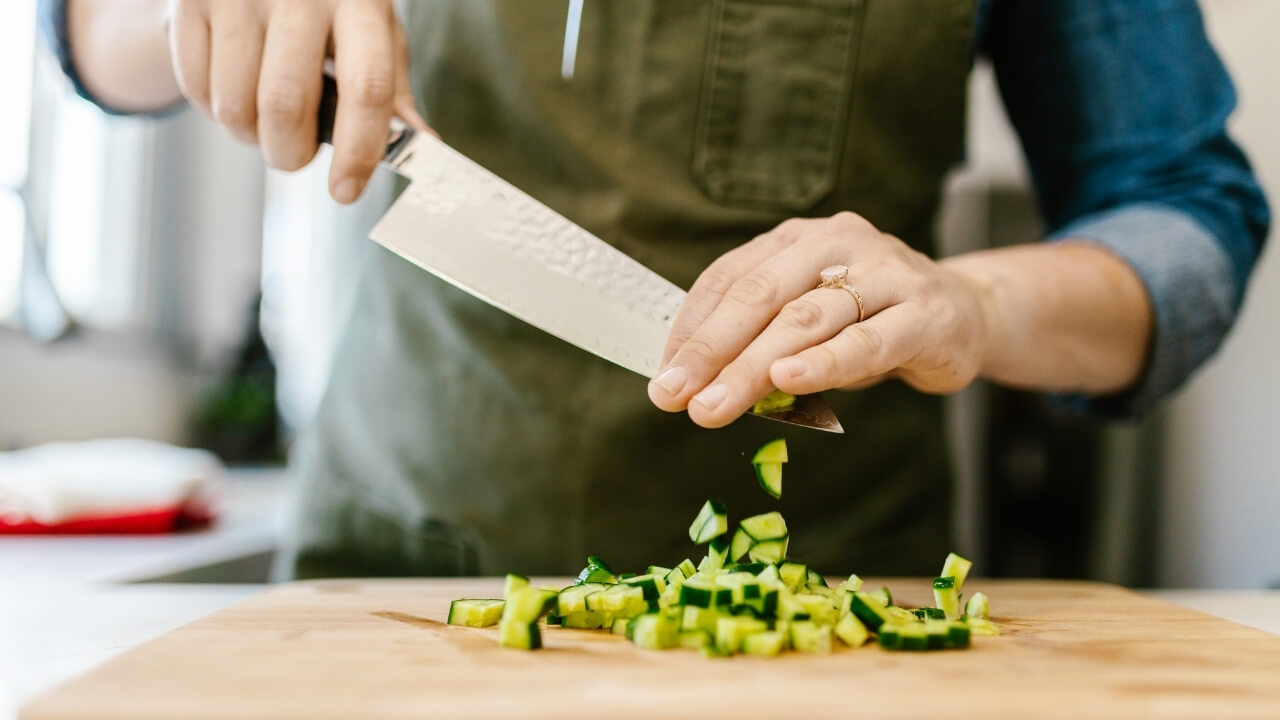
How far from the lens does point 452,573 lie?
1251mm

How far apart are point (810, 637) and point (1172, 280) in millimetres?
740

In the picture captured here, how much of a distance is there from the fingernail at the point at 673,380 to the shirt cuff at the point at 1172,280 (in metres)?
0.66

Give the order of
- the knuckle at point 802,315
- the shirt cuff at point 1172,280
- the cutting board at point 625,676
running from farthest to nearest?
the shirt cuff at point 1172,280, the knuckle at point 802,315, the cutting board at point 625,676

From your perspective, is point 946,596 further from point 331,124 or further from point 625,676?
point 331,124

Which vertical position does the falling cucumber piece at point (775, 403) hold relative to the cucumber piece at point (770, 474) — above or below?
above

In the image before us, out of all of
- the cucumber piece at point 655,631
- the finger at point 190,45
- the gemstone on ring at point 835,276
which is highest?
the finger at point 190,45

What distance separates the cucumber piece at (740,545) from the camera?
0.94 metres

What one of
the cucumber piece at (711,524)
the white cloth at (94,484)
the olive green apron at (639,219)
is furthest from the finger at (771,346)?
the white cloth at (94,484)

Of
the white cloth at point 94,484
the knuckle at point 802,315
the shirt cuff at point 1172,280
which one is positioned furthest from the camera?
the white cloth at point 94,484

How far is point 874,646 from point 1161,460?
4.85ft

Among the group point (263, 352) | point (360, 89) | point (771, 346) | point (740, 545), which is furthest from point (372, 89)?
point (263, 352)

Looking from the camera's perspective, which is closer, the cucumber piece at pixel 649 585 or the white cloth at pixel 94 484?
the cucumber piece at pixel 649 585

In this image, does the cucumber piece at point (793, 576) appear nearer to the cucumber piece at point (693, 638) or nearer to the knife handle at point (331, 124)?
the cucumber piece at point (693, 638)

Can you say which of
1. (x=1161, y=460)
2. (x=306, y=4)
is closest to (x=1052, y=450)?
(x=1161, y=460)
